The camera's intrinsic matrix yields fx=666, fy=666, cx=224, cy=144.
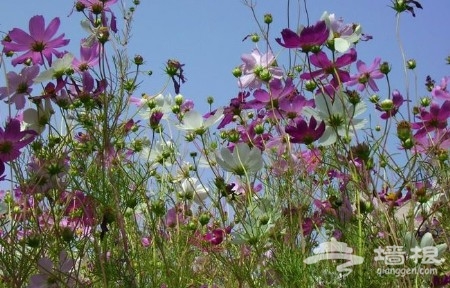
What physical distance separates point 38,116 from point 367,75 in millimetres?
575

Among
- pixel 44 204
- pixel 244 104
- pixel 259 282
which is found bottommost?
pixel 259 282

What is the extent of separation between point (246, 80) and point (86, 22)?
1.01 ft

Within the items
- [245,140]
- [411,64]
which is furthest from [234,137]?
[411,64]

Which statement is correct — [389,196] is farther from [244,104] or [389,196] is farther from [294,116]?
[244,104]

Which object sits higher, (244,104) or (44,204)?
(244,104)

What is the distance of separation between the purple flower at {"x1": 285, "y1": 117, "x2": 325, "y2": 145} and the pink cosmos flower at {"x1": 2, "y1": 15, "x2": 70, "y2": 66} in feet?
1.49

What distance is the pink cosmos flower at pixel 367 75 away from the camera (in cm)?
117

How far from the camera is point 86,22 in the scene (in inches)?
47.4

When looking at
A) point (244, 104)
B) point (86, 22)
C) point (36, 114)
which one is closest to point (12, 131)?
point (36, 114)

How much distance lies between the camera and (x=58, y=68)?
1.13 metres

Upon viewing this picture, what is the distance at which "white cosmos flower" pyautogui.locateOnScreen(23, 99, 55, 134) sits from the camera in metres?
1.13

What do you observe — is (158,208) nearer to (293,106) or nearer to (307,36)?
(293,106)

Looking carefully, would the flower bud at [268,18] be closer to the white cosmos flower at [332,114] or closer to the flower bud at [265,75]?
the flower bud at [265,75]

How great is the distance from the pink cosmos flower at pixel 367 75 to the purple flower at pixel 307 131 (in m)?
0.24
